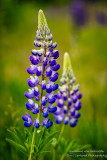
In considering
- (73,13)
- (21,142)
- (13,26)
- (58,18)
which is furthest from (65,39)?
(21,142)

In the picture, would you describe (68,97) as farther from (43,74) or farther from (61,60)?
(61,60)

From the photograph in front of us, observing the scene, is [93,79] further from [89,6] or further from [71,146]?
[89,6]

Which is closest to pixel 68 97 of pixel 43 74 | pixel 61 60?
pixel 43 74

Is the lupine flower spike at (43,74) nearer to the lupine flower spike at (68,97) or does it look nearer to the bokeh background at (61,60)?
the lupine flower spike at (68,97)

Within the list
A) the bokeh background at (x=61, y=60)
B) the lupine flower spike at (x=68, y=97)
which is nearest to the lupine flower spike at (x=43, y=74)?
the lupine flower spike at (x=68, y=97)

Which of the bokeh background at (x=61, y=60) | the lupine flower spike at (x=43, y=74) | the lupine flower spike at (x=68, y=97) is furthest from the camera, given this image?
the bokeh background at (x=61, y=60)

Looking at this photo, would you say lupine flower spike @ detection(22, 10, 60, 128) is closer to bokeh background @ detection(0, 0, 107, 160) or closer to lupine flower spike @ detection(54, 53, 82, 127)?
lupine flower spike @ detection(54, 53, 82, 127)

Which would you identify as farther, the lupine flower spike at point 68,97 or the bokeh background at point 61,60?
the bokeh background at point 61,60
